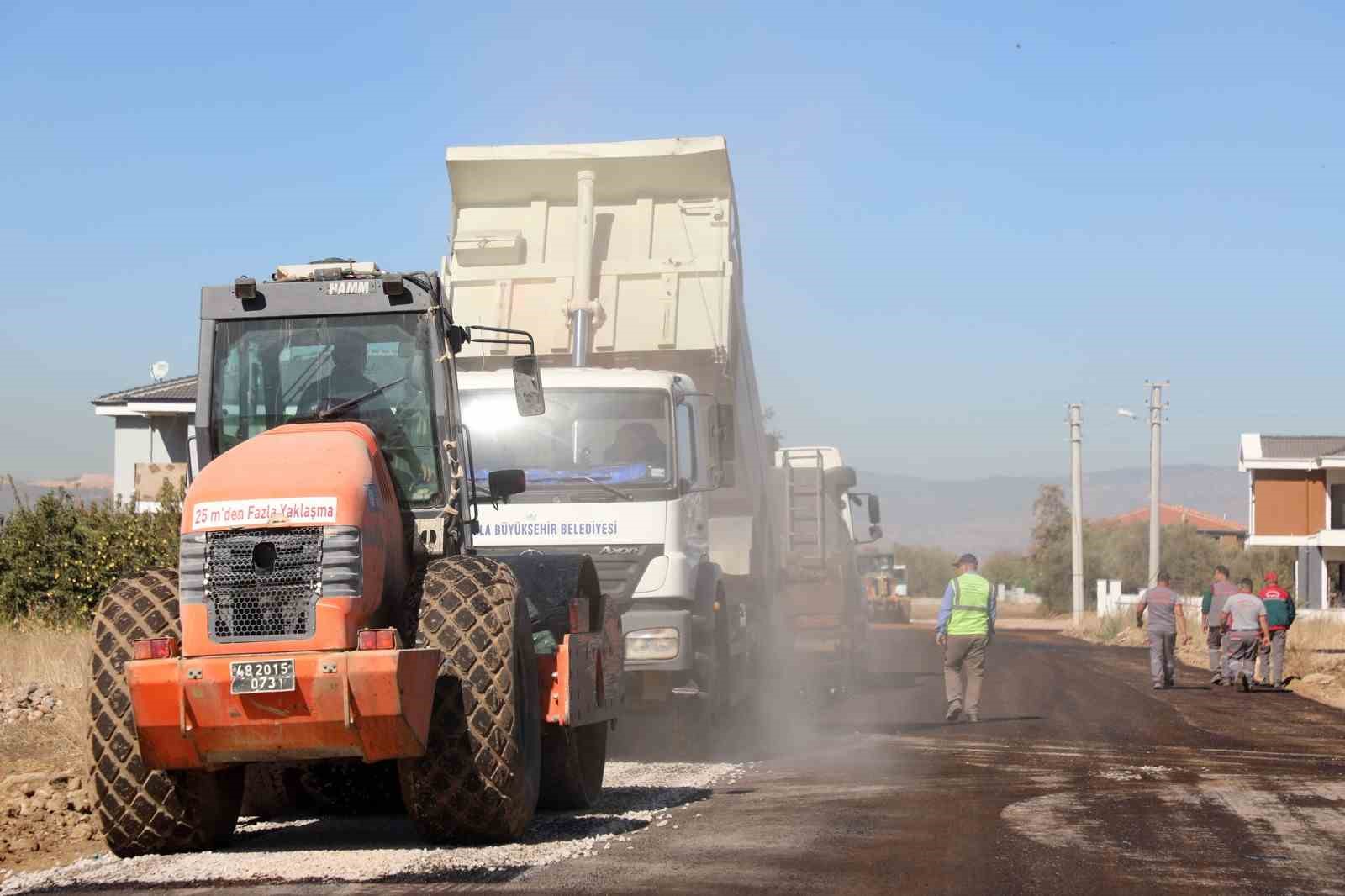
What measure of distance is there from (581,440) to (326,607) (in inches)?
220

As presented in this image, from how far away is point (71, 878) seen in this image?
7.55 metres

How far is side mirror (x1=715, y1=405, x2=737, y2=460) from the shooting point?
534 inches

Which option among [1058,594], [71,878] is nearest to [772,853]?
[71,878]

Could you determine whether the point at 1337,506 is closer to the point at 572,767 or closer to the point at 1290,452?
the point at 1290,452

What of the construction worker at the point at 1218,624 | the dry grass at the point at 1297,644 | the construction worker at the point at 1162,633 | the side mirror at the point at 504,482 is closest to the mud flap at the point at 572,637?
the side mirror at the point at 504,482

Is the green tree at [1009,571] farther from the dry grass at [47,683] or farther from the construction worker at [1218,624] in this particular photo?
the dry grass at [47,683]

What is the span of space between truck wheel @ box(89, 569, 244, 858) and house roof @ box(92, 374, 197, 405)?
3620cm

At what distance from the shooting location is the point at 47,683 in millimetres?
16562

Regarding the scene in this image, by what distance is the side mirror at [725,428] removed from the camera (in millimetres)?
13555

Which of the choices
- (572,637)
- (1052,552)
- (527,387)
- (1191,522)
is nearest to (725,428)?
(527,387)

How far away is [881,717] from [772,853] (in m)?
10.2

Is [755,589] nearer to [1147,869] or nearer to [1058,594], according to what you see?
[1147,869]

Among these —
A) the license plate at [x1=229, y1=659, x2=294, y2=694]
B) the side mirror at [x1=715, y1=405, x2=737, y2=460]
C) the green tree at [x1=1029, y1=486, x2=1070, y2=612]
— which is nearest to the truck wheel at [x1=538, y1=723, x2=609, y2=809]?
the license plate at [x1=229, y1=659, x2=294, y2=694]

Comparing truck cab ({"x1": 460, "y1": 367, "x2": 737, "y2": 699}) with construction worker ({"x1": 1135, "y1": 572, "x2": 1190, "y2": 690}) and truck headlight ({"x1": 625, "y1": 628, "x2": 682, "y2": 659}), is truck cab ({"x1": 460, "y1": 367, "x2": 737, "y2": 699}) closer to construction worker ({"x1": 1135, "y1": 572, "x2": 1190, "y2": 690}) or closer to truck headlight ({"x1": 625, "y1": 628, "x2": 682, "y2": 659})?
truck headlight ({"x1": 625, "y1": 628, "x2": 682, "y2": 659})
